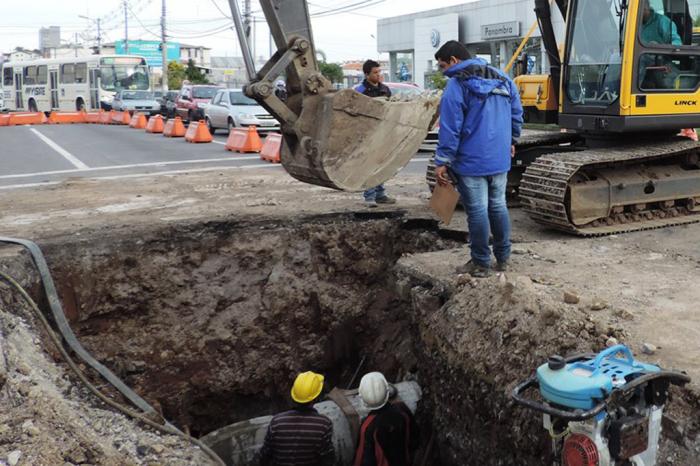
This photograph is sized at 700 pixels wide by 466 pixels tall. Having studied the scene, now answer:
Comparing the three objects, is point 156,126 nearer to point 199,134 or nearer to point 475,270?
point 199,134

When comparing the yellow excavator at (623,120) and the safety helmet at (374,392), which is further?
the yellow excavator at (623,120)

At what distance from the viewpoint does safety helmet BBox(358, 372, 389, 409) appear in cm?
575

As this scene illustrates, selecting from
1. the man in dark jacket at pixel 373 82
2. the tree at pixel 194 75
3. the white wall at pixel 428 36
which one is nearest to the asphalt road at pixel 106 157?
the man in dark jacket at pixel 373 82

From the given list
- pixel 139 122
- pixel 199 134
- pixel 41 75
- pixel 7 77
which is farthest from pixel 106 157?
pixel 7 77

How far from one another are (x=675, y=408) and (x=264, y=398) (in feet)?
17.2

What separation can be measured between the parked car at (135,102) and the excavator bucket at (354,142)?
29397 millimetres

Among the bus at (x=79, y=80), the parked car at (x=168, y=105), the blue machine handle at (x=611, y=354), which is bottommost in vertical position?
the blue machine handle at (x=611, y=354)

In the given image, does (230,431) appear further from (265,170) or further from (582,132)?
(265,170)

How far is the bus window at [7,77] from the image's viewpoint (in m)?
44.5

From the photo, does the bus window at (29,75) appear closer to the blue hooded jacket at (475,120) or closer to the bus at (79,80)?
the bus at (79,80)

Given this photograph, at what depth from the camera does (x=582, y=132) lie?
27.7ft

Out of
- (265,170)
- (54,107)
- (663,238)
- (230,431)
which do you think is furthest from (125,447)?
(54,107)

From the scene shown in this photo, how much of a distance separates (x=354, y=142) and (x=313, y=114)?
386mm

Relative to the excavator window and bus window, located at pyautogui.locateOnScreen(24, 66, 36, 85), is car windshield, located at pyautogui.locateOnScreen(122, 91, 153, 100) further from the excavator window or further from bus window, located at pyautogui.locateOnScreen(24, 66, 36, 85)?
the excavator window
